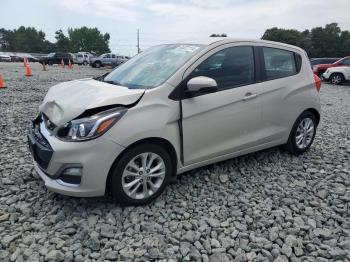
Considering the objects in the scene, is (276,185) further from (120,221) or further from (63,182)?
(63,182)

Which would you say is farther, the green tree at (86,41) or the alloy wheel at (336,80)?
the green tree at (86,41)

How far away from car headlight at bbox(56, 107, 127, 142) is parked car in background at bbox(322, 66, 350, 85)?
1764cm

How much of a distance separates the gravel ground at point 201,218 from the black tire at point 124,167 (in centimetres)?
10

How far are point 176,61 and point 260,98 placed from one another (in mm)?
1229

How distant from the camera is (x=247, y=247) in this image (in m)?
2.93

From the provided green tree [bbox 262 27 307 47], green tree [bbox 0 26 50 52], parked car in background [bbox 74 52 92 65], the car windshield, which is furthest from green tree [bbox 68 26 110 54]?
the car windshield

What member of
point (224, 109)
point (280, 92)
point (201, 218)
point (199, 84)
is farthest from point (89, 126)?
point (280, 92)

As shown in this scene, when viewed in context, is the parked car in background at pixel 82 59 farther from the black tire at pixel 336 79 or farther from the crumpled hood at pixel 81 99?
the crumpled hood at pixel 81 99

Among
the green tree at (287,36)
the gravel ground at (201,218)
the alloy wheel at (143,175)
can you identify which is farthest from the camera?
the green tree at (287,36)

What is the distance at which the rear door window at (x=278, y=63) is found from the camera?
175 inches

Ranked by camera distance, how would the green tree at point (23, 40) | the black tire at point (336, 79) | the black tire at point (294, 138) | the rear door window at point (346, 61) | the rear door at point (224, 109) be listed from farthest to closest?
the green tree at point (23, 40) < the rear door window at point (346, 61) < the black tire at point (336, 79) < the black tire at point (294, 138) < the rear door at point (224, 109)

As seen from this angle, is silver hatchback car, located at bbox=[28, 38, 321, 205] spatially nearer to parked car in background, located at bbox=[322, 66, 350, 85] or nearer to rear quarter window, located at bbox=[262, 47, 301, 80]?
rear quarter window, located at bbox=[262, 47, 301, 80]

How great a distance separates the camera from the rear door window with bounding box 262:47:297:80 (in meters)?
4.44

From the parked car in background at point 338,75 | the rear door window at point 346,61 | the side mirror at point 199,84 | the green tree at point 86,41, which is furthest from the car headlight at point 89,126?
the green tree at point 86,41
